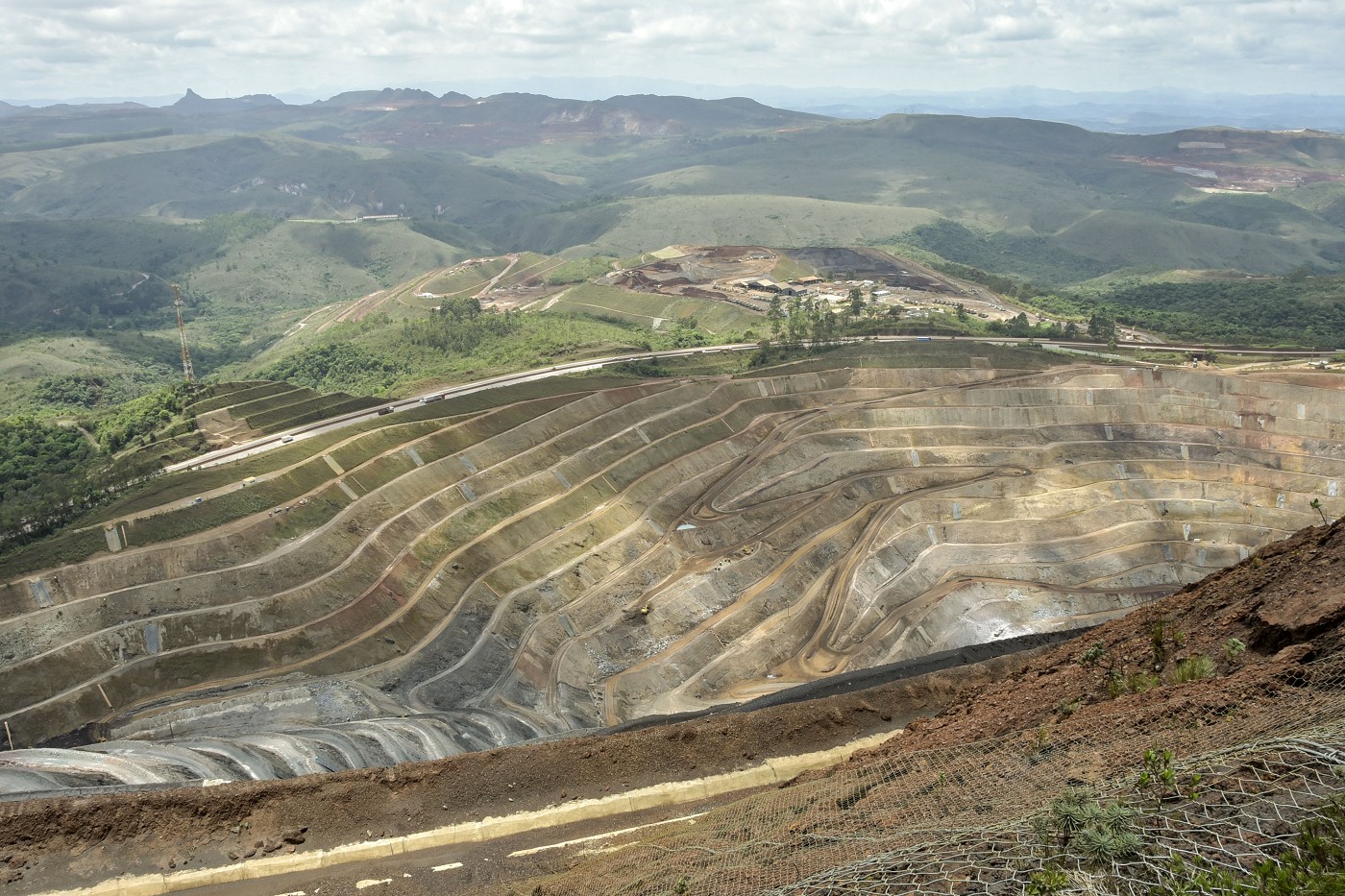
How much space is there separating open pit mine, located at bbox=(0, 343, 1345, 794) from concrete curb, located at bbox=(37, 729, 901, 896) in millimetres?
7173

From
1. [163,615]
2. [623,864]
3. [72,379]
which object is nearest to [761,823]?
[623,864]

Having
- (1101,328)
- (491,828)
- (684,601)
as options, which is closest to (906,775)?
(491,828)

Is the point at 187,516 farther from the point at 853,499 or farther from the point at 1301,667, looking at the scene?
the point at 1301,667

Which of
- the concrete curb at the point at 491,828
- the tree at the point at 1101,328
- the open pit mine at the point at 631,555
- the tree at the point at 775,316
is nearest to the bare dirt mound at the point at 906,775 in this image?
the concrete curb at the point at 491,828

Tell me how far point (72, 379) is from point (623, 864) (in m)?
130

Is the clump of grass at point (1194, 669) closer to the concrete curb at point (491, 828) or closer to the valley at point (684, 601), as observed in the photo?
the valley at point (684, 601)

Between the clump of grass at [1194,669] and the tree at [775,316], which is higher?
the clump of grass at [1194,669]

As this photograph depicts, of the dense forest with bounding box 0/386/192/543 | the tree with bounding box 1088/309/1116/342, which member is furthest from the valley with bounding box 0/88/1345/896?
the tree with bounding box 1088/309/1116/342

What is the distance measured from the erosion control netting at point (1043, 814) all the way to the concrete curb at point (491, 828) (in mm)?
4479

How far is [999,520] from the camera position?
8131 centimetres

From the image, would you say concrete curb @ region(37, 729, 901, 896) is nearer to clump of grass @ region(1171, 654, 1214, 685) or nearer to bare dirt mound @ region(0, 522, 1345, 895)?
bare dirt mound @ region(0, 522, 1345, 895)

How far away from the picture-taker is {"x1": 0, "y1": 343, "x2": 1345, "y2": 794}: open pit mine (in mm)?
46531

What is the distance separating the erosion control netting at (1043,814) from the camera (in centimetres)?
1376

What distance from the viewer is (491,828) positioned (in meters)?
27.7
